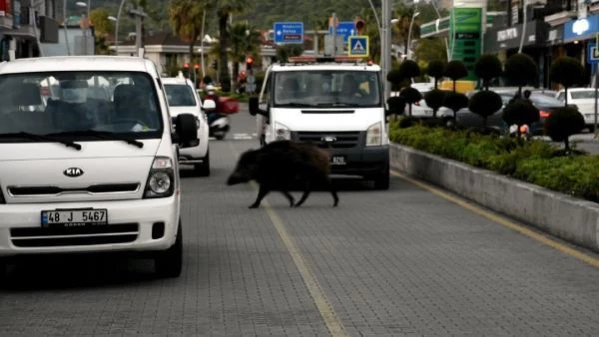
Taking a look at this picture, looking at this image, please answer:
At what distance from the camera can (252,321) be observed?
34.5 ft

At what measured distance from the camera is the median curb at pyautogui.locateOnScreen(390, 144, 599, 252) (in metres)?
15.4

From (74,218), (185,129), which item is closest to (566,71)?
(185,129)

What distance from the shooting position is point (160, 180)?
40.8ft

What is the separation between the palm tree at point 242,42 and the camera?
13850 centimetres

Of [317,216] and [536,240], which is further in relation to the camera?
[317,216]

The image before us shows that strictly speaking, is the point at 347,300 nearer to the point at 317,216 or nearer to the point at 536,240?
the point at 536,240

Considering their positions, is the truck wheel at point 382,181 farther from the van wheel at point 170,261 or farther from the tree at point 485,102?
the van wheel at point 170,261

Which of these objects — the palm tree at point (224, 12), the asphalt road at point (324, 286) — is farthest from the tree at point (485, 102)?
the palm tree at point (224, 12)

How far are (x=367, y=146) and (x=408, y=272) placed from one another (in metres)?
11.2

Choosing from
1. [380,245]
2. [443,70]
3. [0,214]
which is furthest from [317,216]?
[443,70]

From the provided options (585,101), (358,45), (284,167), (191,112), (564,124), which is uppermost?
(358,45)

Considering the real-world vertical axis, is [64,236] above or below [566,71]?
below

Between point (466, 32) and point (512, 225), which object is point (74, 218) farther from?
point (466, 32)

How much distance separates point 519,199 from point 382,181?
245 inches
